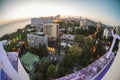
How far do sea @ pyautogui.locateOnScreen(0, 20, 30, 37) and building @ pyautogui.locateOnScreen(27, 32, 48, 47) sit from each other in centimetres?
6

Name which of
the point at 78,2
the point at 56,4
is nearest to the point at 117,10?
the point at 78,2

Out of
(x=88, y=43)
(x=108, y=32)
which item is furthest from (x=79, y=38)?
(x=108, y=32)

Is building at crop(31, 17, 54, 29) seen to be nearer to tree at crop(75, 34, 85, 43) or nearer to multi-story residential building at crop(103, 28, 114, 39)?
tree at crop(75, 34, 85, 43)

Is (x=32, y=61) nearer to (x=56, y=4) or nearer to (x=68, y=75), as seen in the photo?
(x=68, y=75)

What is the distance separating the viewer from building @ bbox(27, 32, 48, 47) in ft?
4.89

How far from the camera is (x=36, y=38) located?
1487mm

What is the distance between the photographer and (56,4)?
58.9 inches

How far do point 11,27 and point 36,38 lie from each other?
137mm

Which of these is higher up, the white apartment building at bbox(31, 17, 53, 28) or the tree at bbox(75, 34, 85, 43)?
the white apartment building at bbox(31, 17, 53, 28)

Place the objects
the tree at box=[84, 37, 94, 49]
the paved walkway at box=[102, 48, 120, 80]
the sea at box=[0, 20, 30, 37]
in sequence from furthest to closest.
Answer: the paved walkway at box=[102, 48, 120, 80] → the tree at box=[84, 37, 94, 49] → the sea at box=[0, 20, 30, 37]

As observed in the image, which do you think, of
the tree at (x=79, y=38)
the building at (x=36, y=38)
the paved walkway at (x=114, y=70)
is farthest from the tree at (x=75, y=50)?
the paved walkway at (x=114, y=70)

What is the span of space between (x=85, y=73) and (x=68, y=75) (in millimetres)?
102

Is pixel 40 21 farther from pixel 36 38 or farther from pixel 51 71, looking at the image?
pixel 51 71

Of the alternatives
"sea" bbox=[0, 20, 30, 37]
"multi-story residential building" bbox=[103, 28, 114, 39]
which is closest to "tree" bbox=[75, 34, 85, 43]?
"multi-story residential building" bbox=[103, 28, 114, 39]
